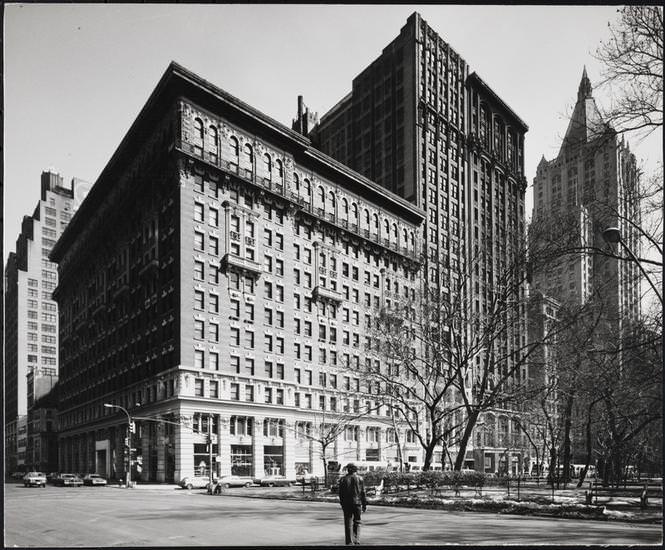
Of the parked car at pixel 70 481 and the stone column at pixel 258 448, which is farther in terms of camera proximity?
the stone column at pixel 258 448

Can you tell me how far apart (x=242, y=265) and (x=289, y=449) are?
19610 mm

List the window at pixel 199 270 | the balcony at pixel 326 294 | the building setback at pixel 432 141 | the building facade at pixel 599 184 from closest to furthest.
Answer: the building facade at pixel 599 184 < the window at pixel 199 270 < the balcony at pixel 326 294 < the building setback at pixel 432 141

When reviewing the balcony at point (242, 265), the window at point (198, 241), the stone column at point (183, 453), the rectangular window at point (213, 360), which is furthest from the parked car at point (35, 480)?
the balcony at point (242, 265)

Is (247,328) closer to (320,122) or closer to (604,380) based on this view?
(604,380)

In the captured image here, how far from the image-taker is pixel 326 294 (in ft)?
238

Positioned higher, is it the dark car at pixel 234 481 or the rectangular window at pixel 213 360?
the rectangular window at pixel 213 360

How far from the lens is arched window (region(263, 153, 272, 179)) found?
64.5 metres

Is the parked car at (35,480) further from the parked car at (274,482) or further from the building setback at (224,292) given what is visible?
the parked car at (274,482)

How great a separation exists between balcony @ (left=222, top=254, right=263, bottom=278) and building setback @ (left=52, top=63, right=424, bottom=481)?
0.13 m

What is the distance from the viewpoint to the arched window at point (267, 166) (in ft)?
212

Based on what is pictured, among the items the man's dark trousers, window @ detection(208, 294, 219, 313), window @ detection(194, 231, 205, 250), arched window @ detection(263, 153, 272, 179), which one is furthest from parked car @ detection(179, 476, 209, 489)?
the man's dark trousers

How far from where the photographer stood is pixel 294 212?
6838 centimetres

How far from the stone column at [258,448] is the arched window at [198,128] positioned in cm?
2719

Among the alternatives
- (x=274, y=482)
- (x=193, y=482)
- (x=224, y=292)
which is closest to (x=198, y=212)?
(x=224, y=292)
